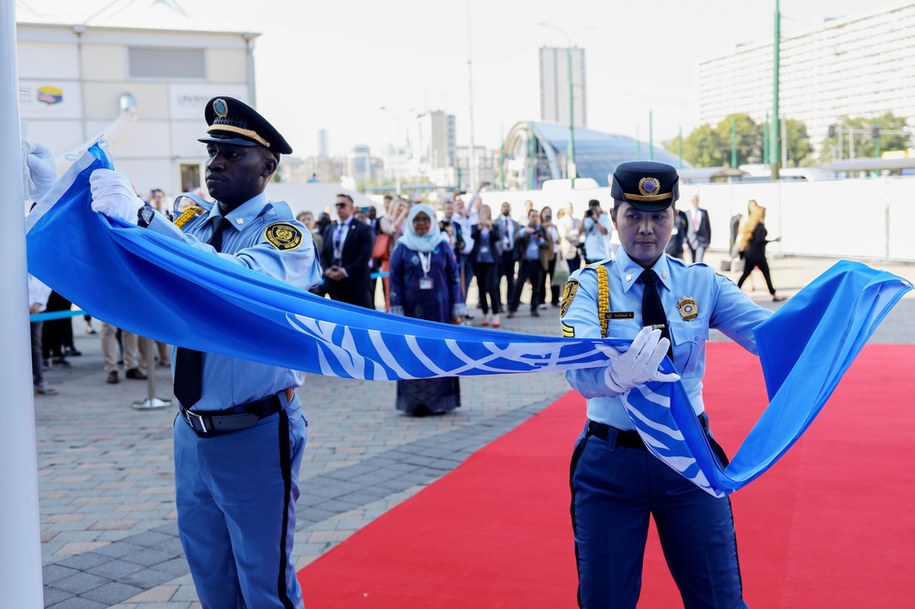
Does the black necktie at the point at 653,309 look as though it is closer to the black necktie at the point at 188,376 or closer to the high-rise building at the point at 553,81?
the black necktie at the point at 188,376

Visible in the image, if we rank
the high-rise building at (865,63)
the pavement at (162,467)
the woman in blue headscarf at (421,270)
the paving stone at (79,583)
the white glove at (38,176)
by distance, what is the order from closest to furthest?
the white glove at (38,176)
the paving stone at (79,583)
the pavement at (162,467)
the woman in blue headscarf at (421,270)
the high-rise building at (865,63)

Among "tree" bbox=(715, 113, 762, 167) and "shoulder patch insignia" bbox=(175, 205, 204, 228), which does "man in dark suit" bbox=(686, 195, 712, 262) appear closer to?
"shoulder patch insignia" bbox=(175, 205, 204, 228)

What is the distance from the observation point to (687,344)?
3.33 metres

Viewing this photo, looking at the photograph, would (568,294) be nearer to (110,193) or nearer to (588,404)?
(588,404)

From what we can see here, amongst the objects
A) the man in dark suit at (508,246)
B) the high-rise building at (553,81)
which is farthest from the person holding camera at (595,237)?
the high-rise building at (553,81)

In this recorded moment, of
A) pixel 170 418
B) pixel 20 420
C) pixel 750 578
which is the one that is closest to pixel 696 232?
pixel 170 418

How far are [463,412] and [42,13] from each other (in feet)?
99.5

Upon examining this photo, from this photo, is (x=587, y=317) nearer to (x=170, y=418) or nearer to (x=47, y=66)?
(x=170, y=418)

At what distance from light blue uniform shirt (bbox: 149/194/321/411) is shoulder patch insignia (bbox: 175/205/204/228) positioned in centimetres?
9

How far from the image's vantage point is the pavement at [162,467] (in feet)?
17.2

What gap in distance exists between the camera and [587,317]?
Result: 3287mm

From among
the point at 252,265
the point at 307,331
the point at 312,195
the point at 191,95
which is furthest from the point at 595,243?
the point at 191,95

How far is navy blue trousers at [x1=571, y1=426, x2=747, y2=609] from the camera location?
3234 mm

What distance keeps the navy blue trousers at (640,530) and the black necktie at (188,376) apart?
1.38 m
